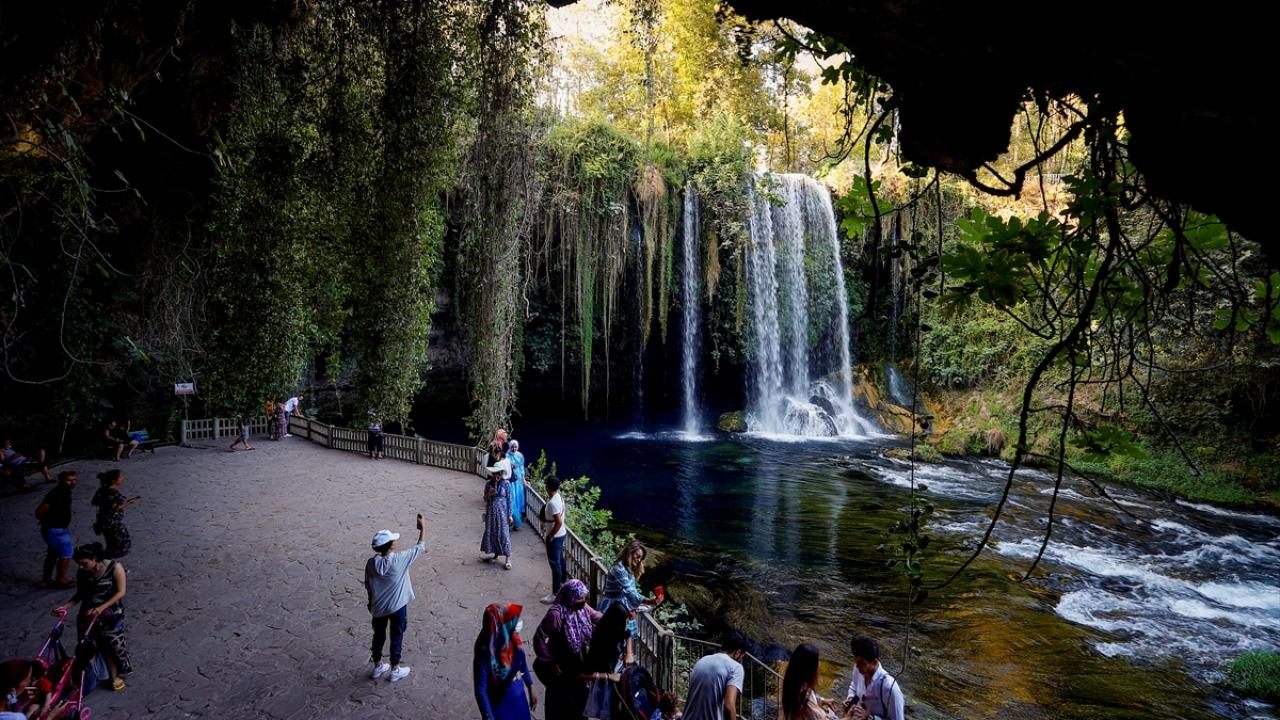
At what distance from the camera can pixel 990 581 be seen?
30.2 feet

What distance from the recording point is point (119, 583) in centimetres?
469

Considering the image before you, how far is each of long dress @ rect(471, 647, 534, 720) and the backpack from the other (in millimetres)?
592

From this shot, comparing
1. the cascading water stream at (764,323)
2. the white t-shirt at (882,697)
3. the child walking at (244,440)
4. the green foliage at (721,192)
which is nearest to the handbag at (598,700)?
the white t-shirt at (882,697)

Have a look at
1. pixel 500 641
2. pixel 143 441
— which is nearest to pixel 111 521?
pixel 500 641

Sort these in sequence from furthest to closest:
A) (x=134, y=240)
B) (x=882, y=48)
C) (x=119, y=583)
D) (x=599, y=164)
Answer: (x=599, y=164), (x=134, y=240), (x=119, y=583), (x=882, y=48)

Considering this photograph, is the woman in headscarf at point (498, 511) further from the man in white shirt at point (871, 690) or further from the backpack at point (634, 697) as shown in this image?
the man in white shirt at point (871, 690)

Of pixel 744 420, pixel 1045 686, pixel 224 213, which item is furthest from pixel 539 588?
pixel 744 420

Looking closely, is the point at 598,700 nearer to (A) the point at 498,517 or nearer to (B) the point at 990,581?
(A) the point at 498,517

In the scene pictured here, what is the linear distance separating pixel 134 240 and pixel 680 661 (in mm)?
9246

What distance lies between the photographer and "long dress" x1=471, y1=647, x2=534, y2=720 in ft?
11.8

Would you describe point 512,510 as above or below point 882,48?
below

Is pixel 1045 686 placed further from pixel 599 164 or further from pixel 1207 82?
pixel 599 164

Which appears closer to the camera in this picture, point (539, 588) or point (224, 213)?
point (224, 213)

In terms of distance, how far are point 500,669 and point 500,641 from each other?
0.17m
